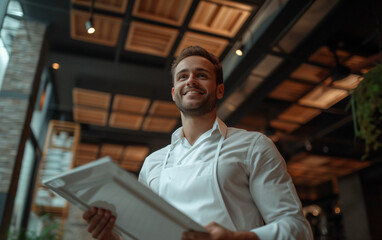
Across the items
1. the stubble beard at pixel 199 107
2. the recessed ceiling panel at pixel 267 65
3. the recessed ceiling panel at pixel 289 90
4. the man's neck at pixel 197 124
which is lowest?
the man's neck at pixel 197 124

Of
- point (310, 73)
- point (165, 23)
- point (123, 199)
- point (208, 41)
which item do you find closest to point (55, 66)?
point (165, 23)

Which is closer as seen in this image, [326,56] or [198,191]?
[198,191]

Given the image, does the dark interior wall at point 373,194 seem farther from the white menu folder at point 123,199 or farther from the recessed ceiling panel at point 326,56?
the white menu folder at point 123,199

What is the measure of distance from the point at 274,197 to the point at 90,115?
6304 millimetres

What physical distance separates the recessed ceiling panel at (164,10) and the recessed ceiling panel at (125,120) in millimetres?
2824

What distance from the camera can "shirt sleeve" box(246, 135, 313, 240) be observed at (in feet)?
3.28

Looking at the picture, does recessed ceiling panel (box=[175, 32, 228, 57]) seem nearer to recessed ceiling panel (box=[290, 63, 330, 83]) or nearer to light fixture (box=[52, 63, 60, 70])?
recessed ceiling panel (box=[290, 63, 330, 83])

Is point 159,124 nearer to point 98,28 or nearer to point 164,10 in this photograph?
point 98,28

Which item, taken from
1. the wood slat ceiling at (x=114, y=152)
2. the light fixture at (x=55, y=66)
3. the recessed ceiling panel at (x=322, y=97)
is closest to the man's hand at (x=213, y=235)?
the recessed ceiling panel at (x=322, y=97)

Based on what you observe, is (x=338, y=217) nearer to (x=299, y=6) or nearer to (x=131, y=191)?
(x=299, y=6)

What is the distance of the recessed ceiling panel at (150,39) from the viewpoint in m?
4.47

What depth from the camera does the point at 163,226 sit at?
0.93 metres

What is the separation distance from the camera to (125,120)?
23.3ft

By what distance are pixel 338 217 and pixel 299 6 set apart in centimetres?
921
